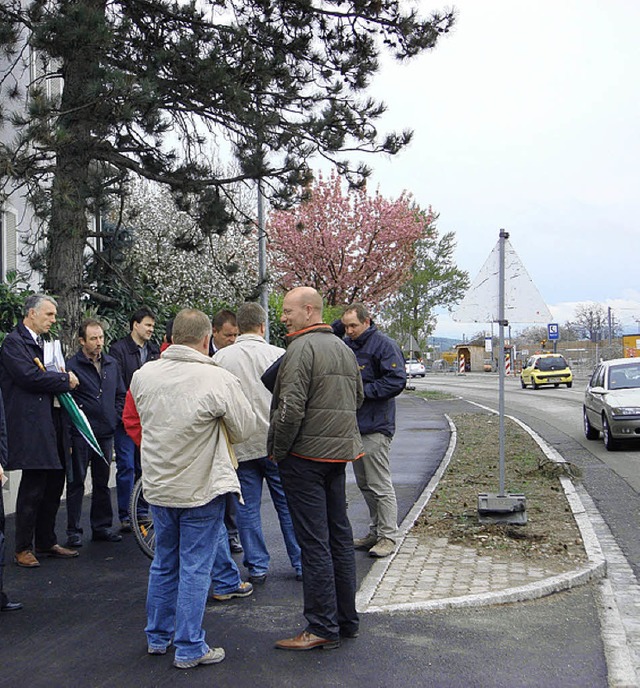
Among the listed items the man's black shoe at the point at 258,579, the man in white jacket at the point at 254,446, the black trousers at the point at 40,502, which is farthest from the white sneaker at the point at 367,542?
the black trousers at the point at 40,502

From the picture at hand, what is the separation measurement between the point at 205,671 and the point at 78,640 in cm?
97

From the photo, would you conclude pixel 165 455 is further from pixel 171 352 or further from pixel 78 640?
pixel 78 640

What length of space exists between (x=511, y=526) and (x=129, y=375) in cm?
383

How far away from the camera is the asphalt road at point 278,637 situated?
452 cm

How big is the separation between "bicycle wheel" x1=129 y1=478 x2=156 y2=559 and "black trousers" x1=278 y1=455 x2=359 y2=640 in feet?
7.01

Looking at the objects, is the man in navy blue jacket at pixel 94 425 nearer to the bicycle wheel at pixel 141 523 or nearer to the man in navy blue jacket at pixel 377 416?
the bicycle wheel at pixel 141 523

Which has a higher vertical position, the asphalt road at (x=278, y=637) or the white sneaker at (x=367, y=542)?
the white sneaker at (x=367, y=542)

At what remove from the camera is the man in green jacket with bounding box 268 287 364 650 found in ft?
16.4

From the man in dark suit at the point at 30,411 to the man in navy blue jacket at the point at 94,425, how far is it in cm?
52

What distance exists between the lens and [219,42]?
42.1 ft

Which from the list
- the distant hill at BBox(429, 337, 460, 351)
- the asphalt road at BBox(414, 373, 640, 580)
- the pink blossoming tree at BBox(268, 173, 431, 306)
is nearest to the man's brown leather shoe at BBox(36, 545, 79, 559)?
the asphalt road at BBox(414, 373, 640, 580)

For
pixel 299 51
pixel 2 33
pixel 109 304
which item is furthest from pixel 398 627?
pixel 109 304

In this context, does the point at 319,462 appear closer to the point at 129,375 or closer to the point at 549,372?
the point at 129,375

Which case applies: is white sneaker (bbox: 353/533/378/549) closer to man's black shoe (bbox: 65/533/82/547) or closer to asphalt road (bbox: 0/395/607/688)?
asphalt road (bbox: 0/395/607/688)
